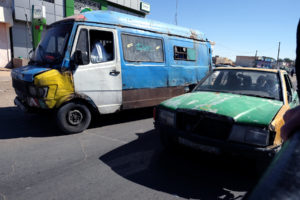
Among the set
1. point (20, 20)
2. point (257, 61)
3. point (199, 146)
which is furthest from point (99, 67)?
point (257, 61)

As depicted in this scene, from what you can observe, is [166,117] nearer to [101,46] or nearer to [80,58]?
[80,58]

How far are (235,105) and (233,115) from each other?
1.11ft

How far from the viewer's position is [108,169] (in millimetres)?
3129

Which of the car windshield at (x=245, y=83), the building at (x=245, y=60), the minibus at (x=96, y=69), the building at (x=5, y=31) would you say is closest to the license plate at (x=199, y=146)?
the car windshield at (x=245, y=83)

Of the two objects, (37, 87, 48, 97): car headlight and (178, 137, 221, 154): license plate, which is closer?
(178, 137, 221, 154): license plate

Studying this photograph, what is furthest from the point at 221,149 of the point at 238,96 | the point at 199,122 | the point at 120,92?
the point at 120,92

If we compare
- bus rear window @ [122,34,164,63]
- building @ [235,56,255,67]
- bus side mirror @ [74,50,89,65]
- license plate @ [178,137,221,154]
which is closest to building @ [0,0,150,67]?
bus rear window @ [122,34,164,63]

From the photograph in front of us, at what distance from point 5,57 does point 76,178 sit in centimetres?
1829

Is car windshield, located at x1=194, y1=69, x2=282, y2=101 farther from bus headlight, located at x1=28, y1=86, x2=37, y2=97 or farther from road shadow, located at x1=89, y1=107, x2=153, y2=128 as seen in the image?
bus headlight, located at x1=28, y1=86, x2=37, y2=97

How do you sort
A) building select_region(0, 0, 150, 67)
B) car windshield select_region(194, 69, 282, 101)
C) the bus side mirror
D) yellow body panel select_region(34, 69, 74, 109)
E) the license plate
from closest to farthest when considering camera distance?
the license plate → car windshield select_region(194, 69, 282, 101) → yellow body panel select_region(34, 69, 74, 109) → the bus side mirror → building select_region(0, 0, 150, 67)

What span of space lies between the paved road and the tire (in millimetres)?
194

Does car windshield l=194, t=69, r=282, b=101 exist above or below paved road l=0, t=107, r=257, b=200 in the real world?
above

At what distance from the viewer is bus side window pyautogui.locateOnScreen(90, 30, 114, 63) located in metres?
4.85

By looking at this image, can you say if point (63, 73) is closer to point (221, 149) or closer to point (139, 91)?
point (139, 91)
